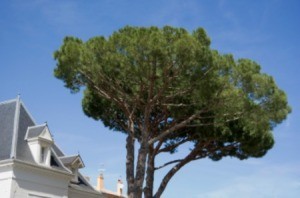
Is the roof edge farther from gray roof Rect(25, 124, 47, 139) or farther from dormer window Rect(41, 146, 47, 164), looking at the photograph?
dormer window Rect(41, 146, 47, 164)

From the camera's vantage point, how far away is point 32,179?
68.4ft

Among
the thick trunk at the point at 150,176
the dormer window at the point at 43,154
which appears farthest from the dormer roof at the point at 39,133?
the thick trunk at the point at 150,176

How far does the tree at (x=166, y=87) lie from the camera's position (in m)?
17.2

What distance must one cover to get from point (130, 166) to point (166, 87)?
3.94 metres

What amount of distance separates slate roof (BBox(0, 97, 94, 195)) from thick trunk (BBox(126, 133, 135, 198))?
172 inches

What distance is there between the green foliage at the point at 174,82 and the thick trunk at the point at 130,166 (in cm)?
123

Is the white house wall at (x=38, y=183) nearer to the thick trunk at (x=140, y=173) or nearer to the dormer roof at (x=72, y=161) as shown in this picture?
the dormer roof at (x=72, y=161)

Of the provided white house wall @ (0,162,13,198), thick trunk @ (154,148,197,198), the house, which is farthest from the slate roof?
thick trunk @ (154,148,197,198)

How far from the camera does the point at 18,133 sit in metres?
21.9

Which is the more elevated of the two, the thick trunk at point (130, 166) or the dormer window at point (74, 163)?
the dormer window at point (74, 163)

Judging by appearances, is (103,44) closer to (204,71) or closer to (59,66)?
(59,66)

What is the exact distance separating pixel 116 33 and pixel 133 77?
1.83m

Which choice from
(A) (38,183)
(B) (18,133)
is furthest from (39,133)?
(A) (38,183)

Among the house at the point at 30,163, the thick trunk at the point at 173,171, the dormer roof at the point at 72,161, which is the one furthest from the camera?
the dormer roof at the point at 72,161
